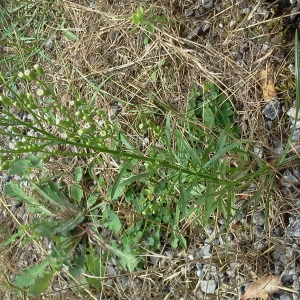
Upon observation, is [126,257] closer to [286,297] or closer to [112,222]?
[112,222]

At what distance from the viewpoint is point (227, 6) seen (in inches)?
90.2

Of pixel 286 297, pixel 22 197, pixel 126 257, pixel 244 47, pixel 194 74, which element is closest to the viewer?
pixel 286 297

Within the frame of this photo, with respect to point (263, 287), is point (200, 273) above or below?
below

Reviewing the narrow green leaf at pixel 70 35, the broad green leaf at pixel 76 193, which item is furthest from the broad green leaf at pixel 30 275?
the narrow green leaf at pixel 70 35

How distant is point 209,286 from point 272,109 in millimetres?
883

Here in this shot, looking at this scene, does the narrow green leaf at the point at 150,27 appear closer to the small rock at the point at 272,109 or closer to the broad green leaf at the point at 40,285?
the small rock at the point at 272,109

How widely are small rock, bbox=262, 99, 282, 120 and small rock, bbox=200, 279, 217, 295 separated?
82cm

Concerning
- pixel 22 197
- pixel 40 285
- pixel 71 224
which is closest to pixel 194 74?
pixel 71 224

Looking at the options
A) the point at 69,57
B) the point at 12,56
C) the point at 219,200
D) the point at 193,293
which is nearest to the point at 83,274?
the point at 193,293

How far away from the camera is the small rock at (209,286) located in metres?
2.21

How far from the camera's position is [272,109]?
2.10 metres

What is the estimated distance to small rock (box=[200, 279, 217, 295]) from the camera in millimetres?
2207

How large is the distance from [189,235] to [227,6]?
115 cm

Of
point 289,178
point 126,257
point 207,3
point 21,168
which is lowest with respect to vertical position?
point 126,257
